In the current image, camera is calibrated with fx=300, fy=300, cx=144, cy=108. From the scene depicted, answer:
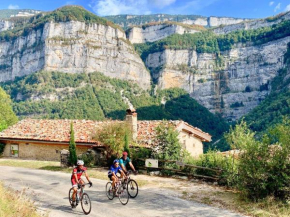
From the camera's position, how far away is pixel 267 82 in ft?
426

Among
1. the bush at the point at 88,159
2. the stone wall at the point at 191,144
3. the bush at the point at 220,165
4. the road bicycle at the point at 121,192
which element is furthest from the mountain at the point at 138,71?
the road bicycle at the point at 121,192

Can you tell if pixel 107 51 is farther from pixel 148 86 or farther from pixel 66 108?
pixel 66 108

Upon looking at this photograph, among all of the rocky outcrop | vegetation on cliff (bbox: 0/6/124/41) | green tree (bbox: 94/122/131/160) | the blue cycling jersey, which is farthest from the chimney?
the rocky outcrop

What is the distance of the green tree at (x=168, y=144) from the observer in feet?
63.2

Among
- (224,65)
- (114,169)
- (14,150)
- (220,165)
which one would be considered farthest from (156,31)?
(114,169)

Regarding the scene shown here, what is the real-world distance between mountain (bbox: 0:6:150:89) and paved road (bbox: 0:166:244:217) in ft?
363

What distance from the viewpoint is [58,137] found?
27.5 metres

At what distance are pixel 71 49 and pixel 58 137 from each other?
104867mm

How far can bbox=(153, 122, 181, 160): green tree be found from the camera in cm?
1927

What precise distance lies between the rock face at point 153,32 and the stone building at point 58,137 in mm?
154016

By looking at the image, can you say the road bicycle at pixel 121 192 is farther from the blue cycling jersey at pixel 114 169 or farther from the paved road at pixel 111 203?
the blue cycling jersey at pixel 114 169

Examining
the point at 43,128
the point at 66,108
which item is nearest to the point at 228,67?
the point at 66,108

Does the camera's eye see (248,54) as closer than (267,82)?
No

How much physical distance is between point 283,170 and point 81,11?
464 ft
